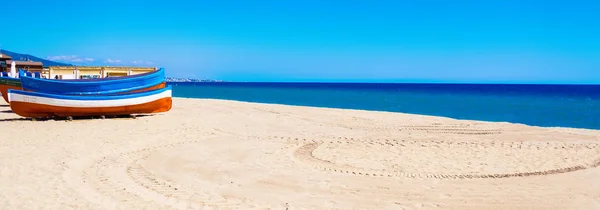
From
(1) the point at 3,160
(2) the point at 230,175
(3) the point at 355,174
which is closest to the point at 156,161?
(2) the point at 230,175

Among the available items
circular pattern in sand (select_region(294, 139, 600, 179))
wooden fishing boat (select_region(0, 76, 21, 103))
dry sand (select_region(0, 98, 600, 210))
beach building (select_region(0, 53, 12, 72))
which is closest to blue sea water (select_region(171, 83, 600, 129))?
circular pattern in sand (select_region(294, 139, 600, 179))

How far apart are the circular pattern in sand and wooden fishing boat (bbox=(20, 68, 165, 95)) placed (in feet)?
28.8

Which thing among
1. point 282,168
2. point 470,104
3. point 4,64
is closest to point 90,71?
point 4,64

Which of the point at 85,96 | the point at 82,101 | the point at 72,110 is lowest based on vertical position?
the point at 72,110

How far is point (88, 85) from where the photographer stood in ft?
50.3

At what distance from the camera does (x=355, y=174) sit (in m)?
7.61

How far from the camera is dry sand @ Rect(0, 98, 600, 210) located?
592cm

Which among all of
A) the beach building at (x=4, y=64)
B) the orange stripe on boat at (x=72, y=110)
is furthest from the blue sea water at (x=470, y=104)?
the orange stripe on boat at (x=72, y=110)

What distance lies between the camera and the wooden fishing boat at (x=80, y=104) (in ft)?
45.8

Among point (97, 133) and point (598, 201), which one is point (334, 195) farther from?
point (97, 133)

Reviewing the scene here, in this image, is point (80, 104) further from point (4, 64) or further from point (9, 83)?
point (4, 64)

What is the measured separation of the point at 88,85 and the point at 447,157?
12.4 metres

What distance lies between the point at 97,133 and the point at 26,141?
181cm

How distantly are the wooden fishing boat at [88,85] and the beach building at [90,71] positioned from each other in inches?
329
